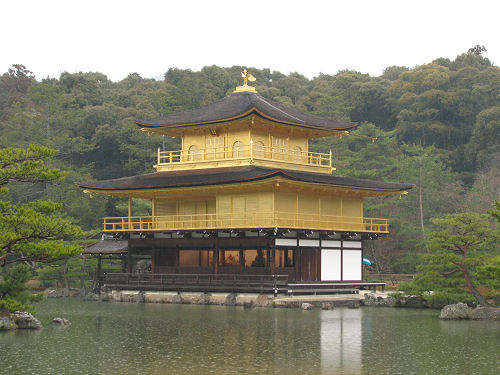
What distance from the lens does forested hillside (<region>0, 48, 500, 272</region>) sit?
201 feet

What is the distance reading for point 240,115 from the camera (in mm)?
44000

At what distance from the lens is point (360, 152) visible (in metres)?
71.1

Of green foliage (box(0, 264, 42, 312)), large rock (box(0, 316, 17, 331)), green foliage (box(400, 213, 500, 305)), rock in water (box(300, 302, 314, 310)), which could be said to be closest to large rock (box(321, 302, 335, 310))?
rock in water (box(300, 302, 314, 310))

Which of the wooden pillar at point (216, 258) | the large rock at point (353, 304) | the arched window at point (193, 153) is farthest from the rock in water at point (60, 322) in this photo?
the arched window at point (193, 153)

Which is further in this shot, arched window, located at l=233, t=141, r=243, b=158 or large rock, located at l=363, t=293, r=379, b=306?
arched window, located at l=233, t=141, r=243, b=158

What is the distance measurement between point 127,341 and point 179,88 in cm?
6617

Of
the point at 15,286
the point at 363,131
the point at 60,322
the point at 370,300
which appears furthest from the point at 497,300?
the point at 363,131

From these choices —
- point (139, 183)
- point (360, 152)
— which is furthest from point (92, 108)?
point (139, 183)

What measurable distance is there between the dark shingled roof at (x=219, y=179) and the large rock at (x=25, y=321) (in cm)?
1502

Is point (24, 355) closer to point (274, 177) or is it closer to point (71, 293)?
point (274, 177)

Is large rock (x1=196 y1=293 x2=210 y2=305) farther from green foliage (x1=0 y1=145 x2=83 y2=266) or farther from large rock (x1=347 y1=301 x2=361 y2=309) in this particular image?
green foliage (x1=0 y1=145 x2=83 y2=266)

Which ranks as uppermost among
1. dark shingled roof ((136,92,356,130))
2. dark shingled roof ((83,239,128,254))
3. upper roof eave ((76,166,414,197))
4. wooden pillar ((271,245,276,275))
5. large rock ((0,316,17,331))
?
dark shingled roof ((136,92,356,130))

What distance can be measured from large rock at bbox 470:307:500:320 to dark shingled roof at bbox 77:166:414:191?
452 inches

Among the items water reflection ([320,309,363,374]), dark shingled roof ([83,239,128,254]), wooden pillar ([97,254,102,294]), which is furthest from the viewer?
dark shingled roof ([83,239,128,254])
